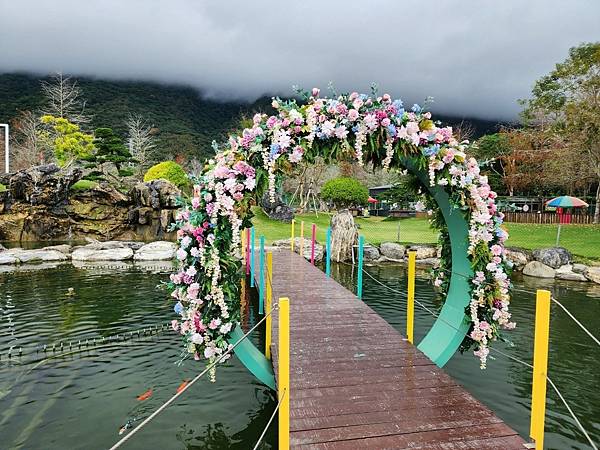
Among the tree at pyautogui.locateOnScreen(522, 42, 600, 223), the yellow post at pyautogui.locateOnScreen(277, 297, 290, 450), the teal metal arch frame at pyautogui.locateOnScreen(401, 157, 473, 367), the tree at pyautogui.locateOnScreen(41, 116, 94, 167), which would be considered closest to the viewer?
the yellow post at pyautogui.locateOnScreen(277, 297, 290, 450)

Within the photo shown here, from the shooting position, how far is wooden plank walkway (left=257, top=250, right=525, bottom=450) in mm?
3055

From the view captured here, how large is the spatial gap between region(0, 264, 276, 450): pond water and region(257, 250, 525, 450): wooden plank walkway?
982 millimetres

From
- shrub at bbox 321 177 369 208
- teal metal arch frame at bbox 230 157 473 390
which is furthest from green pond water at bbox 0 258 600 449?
shrub at bbox 321 177 369 208

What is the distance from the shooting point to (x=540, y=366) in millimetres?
2953

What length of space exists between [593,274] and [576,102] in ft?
39.8

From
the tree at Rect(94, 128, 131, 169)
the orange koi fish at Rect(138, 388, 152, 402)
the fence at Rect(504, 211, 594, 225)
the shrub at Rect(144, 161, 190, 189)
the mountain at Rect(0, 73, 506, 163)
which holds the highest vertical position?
the mountain at Rect(0, 73, 506, 163)

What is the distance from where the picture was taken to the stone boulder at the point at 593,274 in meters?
12.7

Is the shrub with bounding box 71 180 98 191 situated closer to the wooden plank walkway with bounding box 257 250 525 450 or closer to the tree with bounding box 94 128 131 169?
the tree with bounding box 94 128 131 169

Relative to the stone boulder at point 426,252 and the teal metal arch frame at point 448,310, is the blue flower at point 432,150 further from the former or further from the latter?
the stone boulder at point 426,252

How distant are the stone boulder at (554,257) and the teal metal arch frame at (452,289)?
11024 millimetres

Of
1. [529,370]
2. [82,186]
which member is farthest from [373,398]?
[82,186]

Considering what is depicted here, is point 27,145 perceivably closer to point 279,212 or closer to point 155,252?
point 279,212

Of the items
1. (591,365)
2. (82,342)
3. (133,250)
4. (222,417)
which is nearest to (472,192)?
(222,417)

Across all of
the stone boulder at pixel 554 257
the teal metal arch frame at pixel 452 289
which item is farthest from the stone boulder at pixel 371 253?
the teal metal arch frame at pixel 452 289
